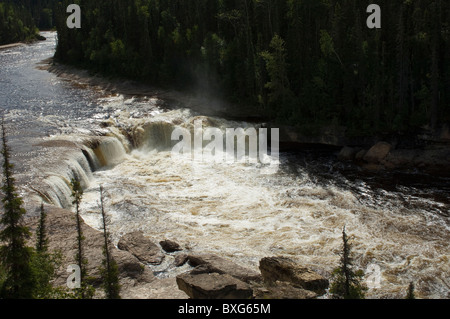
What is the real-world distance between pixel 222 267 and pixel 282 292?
3.77 m

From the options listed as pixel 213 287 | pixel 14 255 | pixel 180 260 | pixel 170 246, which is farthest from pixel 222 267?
pixel 14 255

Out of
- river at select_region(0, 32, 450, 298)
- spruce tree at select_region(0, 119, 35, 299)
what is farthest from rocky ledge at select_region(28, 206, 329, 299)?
spruce tree at select_region(0, 119, 35, 299)

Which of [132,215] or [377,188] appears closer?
[132,215]

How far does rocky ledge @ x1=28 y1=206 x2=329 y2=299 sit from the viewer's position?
62.7 feet

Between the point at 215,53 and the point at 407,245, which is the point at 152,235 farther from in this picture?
the point at 215,53

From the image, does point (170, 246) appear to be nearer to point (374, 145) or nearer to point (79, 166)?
point (79, 166)

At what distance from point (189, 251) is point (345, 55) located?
29196 mm

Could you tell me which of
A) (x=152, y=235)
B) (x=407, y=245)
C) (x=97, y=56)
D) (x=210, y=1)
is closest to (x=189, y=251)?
(x=152, y=235)

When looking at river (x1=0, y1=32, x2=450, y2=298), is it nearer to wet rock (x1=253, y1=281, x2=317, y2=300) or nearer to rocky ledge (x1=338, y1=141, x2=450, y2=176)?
rocky ledge (x1=338, y1=141, x2=450, y2=176)

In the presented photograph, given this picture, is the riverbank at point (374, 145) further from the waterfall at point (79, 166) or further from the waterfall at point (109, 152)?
the waterfall at point (79, 166)

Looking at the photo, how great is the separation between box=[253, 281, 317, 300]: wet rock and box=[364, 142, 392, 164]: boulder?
2256 cm

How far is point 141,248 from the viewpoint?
80.7 feet

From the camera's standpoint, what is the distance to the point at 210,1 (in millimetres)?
66375
